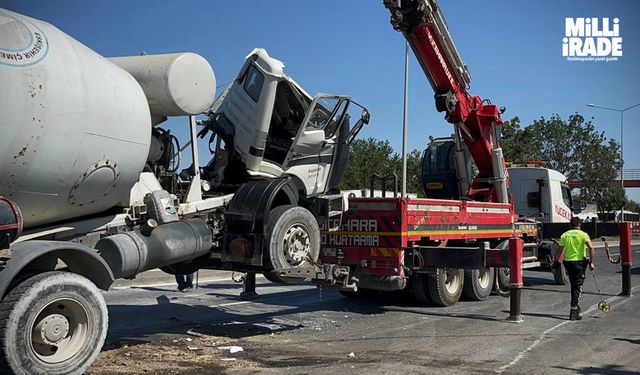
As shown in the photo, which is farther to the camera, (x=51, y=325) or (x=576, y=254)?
(x=576, y=254)

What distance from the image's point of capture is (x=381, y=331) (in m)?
8.56

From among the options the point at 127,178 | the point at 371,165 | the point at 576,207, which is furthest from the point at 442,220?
the point at 371,165

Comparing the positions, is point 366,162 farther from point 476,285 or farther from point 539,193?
point 476,285

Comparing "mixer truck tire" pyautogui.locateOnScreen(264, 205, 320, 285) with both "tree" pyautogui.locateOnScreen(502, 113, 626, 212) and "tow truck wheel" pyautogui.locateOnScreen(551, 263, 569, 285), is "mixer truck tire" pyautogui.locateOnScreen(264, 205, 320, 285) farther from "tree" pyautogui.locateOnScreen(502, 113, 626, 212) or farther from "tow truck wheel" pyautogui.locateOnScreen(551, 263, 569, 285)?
"tree" pyautogui.locateOnScreen(502, 113, 626, 212)

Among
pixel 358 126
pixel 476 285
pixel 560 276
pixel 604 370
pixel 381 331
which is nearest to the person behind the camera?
pixel 604 370

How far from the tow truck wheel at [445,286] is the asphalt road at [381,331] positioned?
0.16 m

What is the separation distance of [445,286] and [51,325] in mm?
7231

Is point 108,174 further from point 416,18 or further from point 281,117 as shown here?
point 416,18

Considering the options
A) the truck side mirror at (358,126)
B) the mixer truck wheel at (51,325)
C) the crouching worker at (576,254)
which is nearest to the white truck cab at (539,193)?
the crouching worker at (576,254)

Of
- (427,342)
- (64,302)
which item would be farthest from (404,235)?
(64,302)

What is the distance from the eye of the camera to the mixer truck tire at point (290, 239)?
7.29 meters

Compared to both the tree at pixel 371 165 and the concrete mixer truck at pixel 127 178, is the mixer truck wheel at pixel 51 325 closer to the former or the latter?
the concrete mixer truck at pixel 127 178

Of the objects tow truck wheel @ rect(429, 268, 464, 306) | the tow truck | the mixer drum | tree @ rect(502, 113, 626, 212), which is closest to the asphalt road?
tow truck wheel @ rect(429, 268, 464, 306)

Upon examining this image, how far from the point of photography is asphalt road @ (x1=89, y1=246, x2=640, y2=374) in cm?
654
